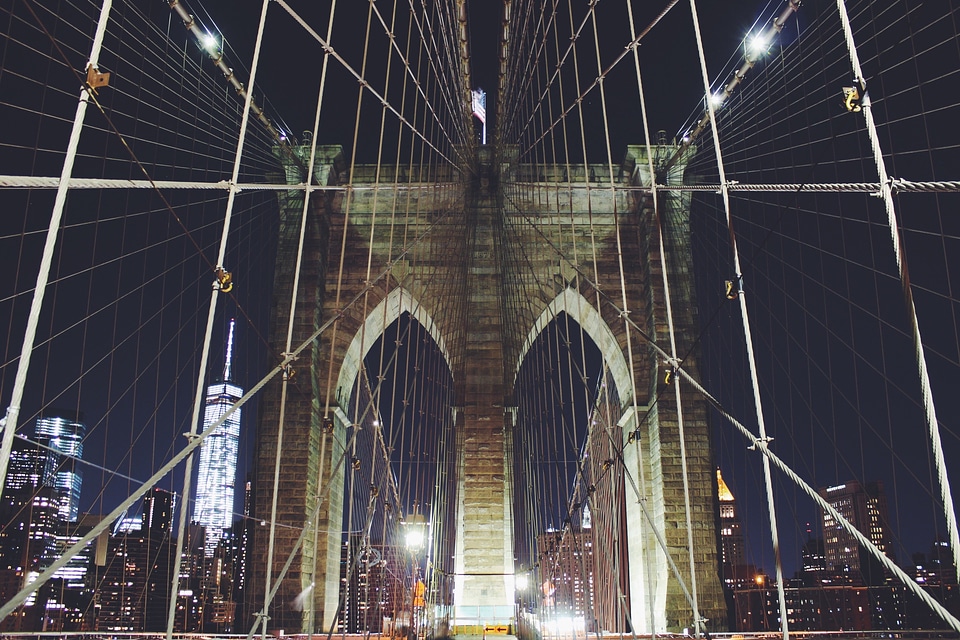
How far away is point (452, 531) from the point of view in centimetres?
1526

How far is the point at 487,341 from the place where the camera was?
14.5m

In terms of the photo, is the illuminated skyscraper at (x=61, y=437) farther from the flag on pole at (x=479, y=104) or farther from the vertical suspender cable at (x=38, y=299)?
the flag on pole at (x=479, y=104)

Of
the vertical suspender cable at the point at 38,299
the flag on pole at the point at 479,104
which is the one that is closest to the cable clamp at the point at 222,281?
the vertical suspender cable at the point at 38,299

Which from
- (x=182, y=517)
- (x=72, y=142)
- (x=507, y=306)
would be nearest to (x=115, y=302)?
(x=182, y=517)

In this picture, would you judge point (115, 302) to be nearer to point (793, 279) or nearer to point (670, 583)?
point (670, 583)

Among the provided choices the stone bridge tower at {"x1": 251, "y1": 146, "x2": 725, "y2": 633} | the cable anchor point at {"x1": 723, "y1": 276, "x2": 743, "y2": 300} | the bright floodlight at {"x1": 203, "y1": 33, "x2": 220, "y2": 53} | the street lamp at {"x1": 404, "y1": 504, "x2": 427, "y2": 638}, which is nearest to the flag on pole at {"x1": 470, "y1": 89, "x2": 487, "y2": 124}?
the stone bridge tower at {"x1": 251, "y1": 146, "x2": 725, "y2": 633}

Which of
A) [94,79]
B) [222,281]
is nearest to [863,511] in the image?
[222,281]

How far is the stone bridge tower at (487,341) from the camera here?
12688mm

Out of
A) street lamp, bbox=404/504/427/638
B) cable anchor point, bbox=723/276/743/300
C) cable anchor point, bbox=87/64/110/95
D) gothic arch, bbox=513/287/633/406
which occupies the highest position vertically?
gothic arch, bbox=513/287/633/406

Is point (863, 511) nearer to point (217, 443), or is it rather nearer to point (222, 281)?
point (222, 281)

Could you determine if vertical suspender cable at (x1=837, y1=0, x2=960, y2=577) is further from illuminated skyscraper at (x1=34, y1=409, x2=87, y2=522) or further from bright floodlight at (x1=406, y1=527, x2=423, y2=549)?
bright floodlight at (x1=406, y1=527, x2=423, y2=549)

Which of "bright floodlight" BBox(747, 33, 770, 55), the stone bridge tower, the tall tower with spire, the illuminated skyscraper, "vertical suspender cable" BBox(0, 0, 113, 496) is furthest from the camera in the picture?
the stone bridge tower

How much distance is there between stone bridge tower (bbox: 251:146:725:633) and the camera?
12688mm

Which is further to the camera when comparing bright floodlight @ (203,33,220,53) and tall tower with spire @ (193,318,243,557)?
tall tower with spire @ (193,318,243,557)
